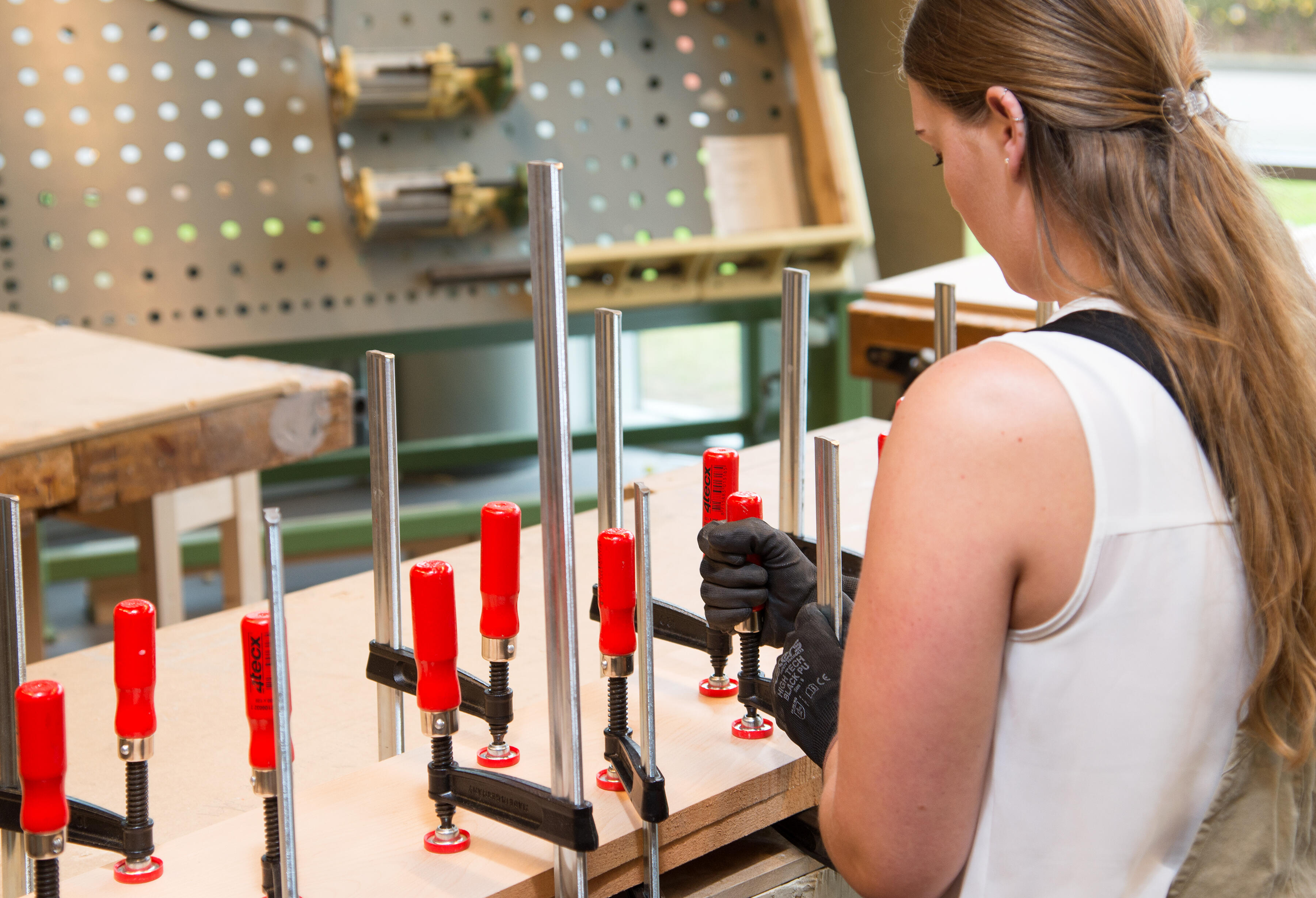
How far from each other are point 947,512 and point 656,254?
6.48 ft

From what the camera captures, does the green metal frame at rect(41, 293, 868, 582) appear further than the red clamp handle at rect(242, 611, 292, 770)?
Yes

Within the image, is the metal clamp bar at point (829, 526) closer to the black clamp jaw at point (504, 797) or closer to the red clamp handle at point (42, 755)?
the black clamp jaw at point (504, 797)

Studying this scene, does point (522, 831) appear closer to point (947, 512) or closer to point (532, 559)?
point (947, 512)

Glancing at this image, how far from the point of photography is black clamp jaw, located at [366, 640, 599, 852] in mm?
757

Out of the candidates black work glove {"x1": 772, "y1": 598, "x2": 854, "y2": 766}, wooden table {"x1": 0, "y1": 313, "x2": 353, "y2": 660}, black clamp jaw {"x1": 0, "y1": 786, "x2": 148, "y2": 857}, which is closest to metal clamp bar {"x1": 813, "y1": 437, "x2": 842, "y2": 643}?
black work glove {"x1": 772, "y1": 598, "x2": 854, "y2": 766}

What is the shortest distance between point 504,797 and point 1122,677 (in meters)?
0.40

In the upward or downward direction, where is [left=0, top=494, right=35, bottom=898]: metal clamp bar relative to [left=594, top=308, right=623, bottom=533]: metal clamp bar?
downward

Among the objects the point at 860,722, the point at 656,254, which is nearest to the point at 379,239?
the point at 656,254

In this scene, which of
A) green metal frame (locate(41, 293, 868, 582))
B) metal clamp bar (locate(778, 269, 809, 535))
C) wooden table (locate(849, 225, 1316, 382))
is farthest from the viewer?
green metal frame (locate(41, 293, 868, 582))

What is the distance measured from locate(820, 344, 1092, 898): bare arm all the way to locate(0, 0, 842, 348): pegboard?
6.69 ft

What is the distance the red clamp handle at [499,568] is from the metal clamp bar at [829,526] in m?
0.22

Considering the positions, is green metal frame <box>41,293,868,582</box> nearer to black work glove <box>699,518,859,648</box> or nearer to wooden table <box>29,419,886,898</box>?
wooden table <box>29,419,886,898</box>

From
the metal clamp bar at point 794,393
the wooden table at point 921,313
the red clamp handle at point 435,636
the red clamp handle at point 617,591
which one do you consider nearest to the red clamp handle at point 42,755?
the red clamp handle at point 435,636

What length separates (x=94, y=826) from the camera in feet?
2.56
